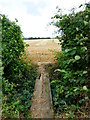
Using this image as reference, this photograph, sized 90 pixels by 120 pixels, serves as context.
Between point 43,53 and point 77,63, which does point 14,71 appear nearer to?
point 77,63

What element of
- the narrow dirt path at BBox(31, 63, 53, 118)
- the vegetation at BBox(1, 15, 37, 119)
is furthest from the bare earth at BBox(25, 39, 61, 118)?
the vegetation at BBox(1, 15, 37, 119)

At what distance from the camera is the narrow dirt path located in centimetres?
244

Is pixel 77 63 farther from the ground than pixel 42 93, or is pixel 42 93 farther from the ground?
pixel 77 63

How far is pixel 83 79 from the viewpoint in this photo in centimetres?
243

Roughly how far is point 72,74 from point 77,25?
761 mm

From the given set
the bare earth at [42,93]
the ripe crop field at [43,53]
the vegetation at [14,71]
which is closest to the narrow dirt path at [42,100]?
the bare earth at [42,93]

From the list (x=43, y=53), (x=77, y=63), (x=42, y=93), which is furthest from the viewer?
(x=43, y=53)

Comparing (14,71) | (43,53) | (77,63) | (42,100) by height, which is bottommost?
(42,100)

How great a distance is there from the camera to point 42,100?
2.84 meters

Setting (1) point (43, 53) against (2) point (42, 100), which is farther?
(1) point (43, 53)

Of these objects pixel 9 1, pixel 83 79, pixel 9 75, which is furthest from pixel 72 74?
pixel 9 1

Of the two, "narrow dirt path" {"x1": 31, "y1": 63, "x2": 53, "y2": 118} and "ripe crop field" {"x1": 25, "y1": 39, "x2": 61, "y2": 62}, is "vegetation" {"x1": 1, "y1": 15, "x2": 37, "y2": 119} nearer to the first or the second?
"narrow dirt path" {"x1": 31, "y1": 63, "x2": 53, "y2": 118}

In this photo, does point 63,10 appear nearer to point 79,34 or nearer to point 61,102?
point 79,34

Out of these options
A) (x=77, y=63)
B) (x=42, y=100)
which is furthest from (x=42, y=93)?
Answer: (x=77, y=63)
